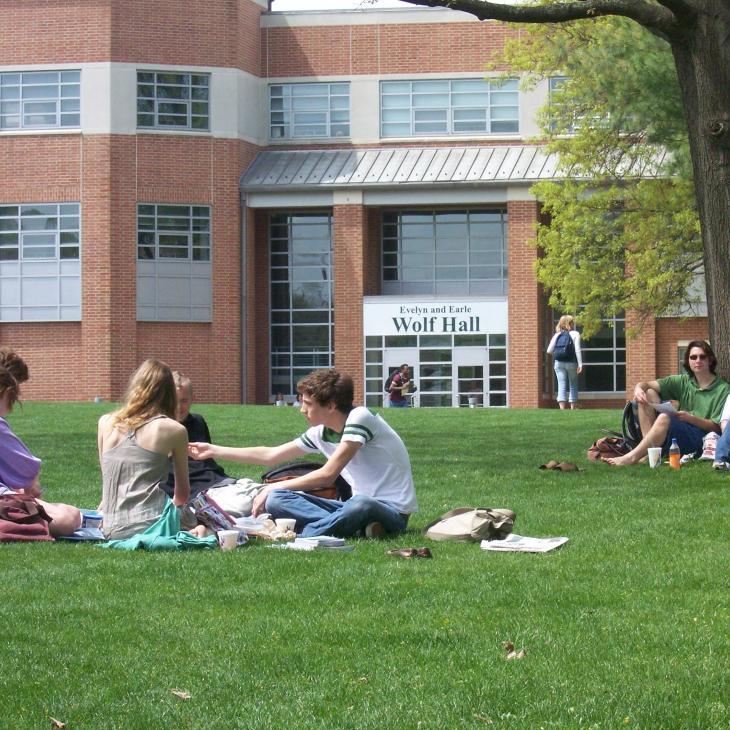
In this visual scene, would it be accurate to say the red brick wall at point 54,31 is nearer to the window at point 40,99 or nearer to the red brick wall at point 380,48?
the window at point 40,99

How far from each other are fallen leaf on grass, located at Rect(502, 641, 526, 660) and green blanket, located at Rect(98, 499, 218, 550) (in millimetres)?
3223

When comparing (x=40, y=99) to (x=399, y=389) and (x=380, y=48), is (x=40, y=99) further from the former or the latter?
(x=399, y=389)

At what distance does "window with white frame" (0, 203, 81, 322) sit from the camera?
135ft

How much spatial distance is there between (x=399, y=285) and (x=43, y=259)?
10670 millimetres

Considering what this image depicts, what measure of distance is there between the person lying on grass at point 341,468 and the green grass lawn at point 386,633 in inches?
13.5

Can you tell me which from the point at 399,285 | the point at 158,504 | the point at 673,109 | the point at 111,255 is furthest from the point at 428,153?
the point at 158,504

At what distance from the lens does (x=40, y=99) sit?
41.1 m

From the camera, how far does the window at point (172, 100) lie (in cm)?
4112

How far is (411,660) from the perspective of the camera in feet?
18.2

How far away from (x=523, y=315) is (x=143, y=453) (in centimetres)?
3329

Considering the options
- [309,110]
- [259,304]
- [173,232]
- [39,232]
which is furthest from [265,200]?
[39,232]

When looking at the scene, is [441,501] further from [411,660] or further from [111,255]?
[111,255]

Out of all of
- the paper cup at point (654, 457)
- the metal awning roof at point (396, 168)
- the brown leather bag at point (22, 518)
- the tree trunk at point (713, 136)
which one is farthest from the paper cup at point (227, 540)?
the metal awning roof at point (396, 168)

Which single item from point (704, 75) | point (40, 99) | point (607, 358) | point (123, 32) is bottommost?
point (607, 358)
